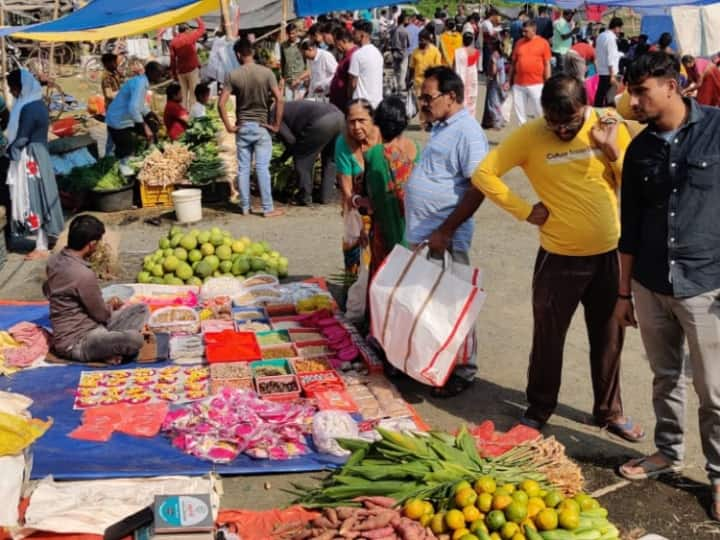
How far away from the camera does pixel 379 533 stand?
3.47 m

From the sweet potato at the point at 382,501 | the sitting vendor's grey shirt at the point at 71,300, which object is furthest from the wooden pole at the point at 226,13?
the sweet potato at the point at 382,501

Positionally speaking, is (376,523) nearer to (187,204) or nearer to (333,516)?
(333,516)

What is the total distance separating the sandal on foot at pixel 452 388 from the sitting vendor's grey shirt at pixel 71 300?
2476 millimetres

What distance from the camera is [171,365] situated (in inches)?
236

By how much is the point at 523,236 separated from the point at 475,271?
4274 mm

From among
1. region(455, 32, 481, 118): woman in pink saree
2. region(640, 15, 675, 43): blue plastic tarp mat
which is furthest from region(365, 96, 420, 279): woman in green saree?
region(640, 15, 675, 43): blue plastic tarp mat

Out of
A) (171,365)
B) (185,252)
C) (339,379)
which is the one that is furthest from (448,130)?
(185,252)

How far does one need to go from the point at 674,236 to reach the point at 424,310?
1.52 meters

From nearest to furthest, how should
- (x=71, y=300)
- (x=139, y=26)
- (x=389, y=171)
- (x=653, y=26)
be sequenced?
(x=389, y=171)
(x=71, y=300)
(x=139, y=26)
(x=653, y=26)

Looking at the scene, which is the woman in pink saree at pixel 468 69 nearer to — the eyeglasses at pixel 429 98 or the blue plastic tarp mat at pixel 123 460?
the eyeglasses at pixel 429 98

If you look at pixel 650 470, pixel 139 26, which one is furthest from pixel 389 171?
pixel 139 26

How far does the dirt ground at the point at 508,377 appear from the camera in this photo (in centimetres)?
431

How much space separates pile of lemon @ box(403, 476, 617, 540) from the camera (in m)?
3.43

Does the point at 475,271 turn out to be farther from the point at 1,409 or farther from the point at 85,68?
the point at 85,68
